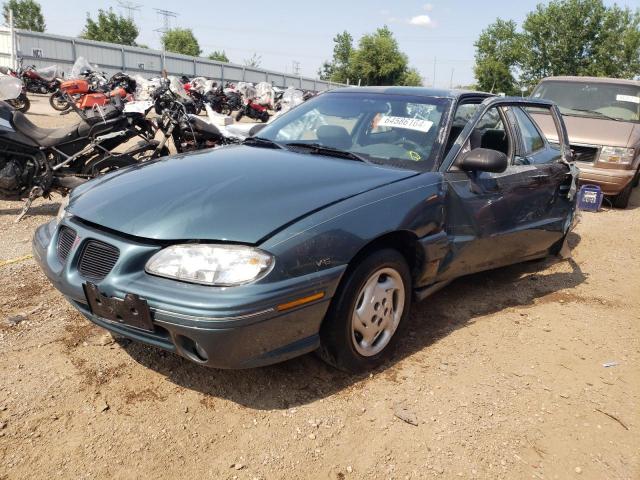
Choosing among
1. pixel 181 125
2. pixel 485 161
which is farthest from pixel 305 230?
pixel 181 125

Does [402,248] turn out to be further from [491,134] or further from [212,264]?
[491,134]

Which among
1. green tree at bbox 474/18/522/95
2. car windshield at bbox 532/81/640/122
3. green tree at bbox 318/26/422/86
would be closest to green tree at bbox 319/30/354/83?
green tree at bbox 318/26/422/86

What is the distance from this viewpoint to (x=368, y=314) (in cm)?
277

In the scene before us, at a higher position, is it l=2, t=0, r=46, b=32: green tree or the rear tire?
l=2, t=0, r=46, b=32: green tree

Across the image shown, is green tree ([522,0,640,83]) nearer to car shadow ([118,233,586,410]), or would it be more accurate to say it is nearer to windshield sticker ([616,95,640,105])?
windshield sticker ([616,95,640,105])

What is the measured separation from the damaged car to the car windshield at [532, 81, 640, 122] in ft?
17.2

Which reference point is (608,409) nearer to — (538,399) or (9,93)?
(538,399)

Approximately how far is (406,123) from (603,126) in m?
5.62

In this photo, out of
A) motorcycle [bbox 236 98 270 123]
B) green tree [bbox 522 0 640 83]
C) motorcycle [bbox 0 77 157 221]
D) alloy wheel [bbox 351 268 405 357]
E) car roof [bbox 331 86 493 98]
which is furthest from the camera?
green tree [bbox 522 0 640 83]

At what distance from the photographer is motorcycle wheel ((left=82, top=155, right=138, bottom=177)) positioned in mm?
5914

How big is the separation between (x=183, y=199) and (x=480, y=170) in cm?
178

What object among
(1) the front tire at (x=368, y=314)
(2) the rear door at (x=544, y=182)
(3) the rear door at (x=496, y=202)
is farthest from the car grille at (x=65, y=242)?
(2) the rear door at (x=544, y=182)

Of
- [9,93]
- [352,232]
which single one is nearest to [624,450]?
[352,232]

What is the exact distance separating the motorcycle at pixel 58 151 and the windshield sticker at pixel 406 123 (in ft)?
12.0
